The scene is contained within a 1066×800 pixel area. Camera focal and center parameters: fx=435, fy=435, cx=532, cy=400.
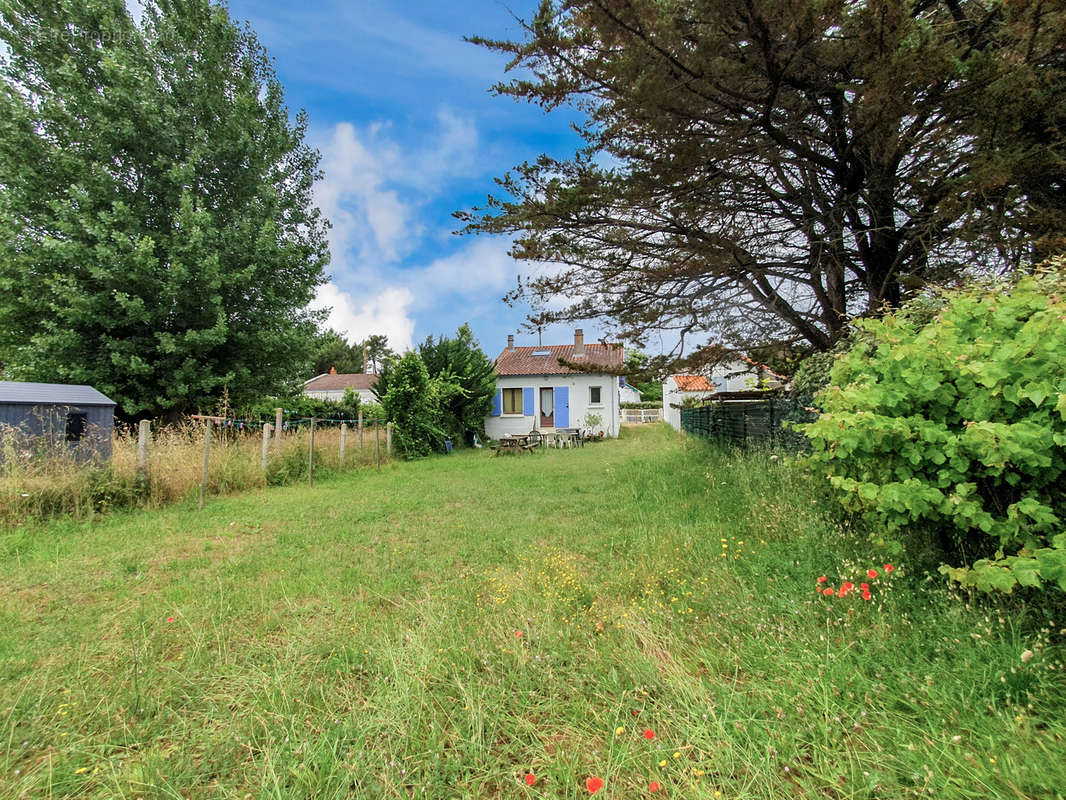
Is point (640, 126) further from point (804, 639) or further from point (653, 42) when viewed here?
point (804, 639)

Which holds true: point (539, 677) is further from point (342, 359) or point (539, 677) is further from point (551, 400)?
point (342, 359)

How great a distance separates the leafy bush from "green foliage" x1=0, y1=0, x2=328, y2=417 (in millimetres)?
13041

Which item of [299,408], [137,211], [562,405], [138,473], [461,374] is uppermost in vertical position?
[137,211]

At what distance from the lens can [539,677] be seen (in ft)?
7.08

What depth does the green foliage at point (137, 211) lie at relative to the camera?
10.2m

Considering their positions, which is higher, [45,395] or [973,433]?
[45,395]

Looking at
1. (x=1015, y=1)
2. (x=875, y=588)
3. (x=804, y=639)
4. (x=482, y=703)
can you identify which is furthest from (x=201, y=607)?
(x=1015, y=1)

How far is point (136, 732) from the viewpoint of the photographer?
191 cm

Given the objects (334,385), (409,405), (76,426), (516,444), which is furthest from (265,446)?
(334,385)

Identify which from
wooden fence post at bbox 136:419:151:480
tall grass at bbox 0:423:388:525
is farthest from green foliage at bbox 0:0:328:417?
wooden fence post at bbox 136:419:151:480

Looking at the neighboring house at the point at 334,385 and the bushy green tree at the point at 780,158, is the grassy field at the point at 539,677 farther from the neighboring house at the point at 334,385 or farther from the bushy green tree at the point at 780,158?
the neighboring house at the point at 334,385

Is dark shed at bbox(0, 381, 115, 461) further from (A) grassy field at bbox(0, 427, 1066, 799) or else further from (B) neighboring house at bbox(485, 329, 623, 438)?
(B) neighboring house at bbox(485, 329, 623, 438)

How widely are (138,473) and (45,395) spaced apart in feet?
5.16

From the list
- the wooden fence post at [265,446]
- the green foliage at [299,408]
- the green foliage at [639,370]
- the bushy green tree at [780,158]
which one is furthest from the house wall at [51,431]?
the green foliage at [639,370]
